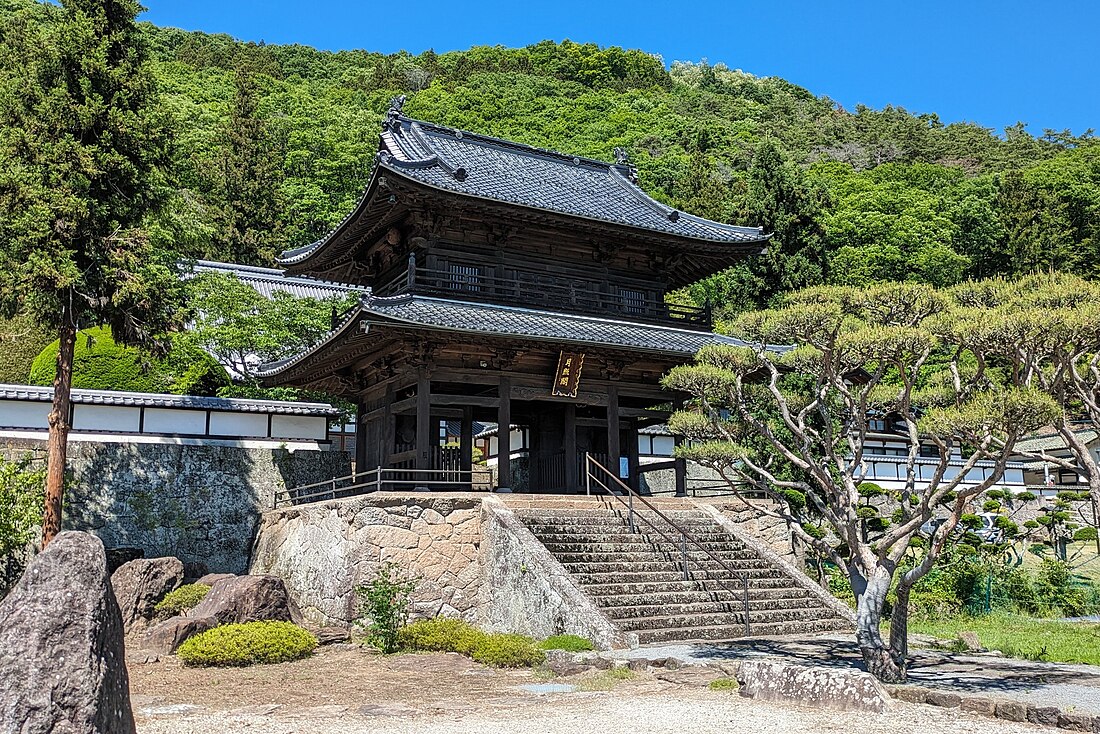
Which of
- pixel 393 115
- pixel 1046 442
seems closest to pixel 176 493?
pixel 393 115

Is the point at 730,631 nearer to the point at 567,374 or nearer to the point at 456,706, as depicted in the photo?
the point at 456,706

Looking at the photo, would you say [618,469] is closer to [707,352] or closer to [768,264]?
[707,352]

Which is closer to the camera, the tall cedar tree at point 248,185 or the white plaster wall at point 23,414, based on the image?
the white plaster wall at point 23,414

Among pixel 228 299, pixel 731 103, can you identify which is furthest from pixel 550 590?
pixel 731 103

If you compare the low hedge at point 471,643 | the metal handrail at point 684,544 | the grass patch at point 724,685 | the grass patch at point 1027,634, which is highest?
the metal handrail at point 684,544

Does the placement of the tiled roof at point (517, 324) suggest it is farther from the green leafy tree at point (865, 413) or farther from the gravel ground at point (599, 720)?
the gravel ground at point (599, 720)

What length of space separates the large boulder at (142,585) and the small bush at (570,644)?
315 inches

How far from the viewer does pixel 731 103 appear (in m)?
78.1

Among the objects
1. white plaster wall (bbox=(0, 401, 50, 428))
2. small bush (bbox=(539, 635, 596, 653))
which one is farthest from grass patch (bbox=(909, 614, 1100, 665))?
white plaster wall (bbox=(0, 401, 50, 428))

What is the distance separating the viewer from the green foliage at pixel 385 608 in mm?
13750

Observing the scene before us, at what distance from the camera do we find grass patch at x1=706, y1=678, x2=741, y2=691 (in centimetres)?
1018

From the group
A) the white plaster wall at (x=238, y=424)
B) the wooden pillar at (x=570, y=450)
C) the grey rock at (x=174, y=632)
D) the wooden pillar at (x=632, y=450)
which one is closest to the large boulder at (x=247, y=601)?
the grey rock at (x=174, y=632)

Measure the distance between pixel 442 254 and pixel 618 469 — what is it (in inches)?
241

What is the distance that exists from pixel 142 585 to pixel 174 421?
18.9 ft
